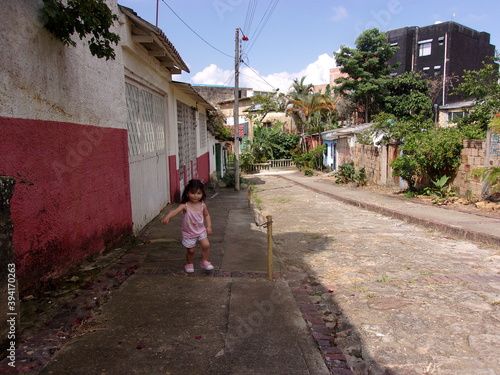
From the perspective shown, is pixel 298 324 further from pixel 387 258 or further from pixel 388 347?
pixel 387 258

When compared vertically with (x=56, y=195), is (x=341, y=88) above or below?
above

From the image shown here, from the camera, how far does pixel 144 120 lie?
7719 mm

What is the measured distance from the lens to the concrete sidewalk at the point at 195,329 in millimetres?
2674

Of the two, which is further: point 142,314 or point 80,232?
point 80,232

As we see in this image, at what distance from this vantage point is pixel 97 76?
195 inches

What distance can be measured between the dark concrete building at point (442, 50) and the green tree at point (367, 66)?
7558 millimetres

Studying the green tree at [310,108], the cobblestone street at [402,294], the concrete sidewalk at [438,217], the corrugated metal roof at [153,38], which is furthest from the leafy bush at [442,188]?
the green tree at [310,108]

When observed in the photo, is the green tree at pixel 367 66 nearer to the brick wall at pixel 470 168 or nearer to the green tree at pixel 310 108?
the green tree at pixel 310 108

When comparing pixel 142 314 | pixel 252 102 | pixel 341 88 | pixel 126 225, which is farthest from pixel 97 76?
pixel 252 102

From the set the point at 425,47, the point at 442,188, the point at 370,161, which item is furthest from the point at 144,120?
the point at 425,47

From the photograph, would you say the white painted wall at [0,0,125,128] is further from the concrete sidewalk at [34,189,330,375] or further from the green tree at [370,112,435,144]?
the green tree at [370,112,435,144]

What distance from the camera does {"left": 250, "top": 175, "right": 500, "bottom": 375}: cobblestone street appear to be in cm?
316

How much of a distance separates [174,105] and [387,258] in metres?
7.26

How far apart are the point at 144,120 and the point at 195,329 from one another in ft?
17.9
